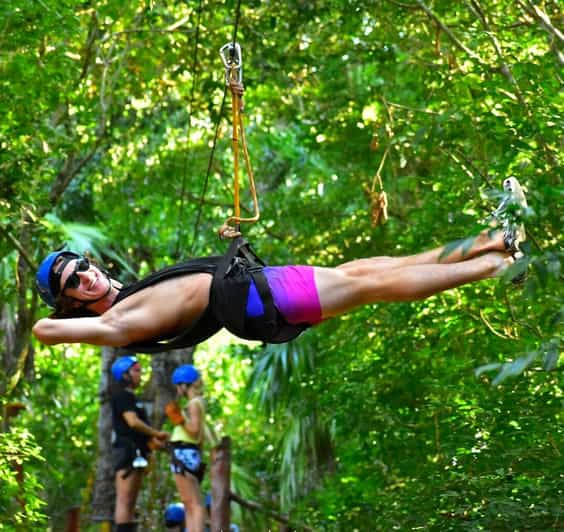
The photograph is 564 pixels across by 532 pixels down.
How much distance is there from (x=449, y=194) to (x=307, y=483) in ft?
16.4

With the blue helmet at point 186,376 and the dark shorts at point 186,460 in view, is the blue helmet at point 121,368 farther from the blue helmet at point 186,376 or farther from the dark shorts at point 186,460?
the dark shorts at point 186,460

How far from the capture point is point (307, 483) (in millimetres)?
10680

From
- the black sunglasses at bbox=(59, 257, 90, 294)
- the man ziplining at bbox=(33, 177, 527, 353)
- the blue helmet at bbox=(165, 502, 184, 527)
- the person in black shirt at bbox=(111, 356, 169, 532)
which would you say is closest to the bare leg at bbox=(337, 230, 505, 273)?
the man ziplining at bbox=(33, 177, 527, 353)

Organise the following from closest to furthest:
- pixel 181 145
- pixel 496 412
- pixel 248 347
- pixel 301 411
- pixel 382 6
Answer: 1. pixel 496 412
2. pixel 382 6
3. pixel 301 411
4. pixel 181 145
5. pixel 248 347

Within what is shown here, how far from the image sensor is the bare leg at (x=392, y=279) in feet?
11.9

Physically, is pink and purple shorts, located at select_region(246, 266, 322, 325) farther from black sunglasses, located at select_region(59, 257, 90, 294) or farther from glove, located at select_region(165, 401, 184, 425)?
glove, located at select_region(165, 401, 184, 425)

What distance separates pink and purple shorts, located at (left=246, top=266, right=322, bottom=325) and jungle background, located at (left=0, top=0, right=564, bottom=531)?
0.53 meters

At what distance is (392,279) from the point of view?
365 centimetres

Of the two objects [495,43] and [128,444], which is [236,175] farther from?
[128,444]

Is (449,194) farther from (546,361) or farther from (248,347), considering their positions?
(248,347)

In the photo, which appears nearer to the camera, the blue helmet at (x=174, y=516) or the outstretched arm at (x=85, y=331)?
the outstretched arm at (x=85, y=331)

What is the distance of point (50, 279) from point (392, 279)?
1.10 meters

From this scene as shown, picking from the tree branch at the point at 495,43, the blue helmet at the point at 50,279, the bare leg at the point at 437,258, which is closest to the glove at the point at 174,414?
the tree branch at the point at 495,43

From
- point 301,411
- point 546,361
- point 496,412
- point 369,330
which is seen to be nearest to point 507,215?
point 546,361
